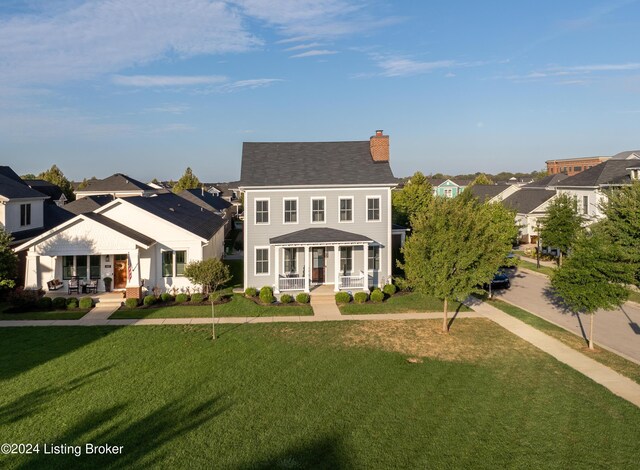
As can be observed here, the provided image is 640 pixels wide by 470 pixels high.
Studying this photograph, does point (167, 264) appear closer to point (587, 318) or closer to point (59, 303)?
point (59, 303)

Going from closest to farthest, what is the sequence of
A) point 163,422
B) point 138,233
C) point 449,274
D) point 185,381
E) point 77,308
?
point 163,422
point 185,381
point 449,274
point 77,308
point 138,233

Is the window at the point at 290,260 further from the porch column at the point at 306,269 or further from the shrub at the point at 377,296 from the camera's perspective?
the shrub at the point at 377,296

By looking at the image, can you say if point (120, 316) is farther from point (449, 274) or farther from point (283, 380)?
point (449, 274)

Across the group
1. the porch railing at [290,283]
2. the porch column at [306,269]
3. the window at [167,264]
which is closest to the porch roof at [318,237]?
the porch column at [306,269]

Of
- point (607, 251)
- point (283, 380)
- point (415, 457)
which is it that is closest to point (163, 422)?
point (283, 380)

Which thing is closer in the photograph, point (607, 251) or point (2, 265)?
point (607, 251)

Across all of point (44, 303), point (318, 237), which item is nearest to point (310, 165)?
point (318, 237)
